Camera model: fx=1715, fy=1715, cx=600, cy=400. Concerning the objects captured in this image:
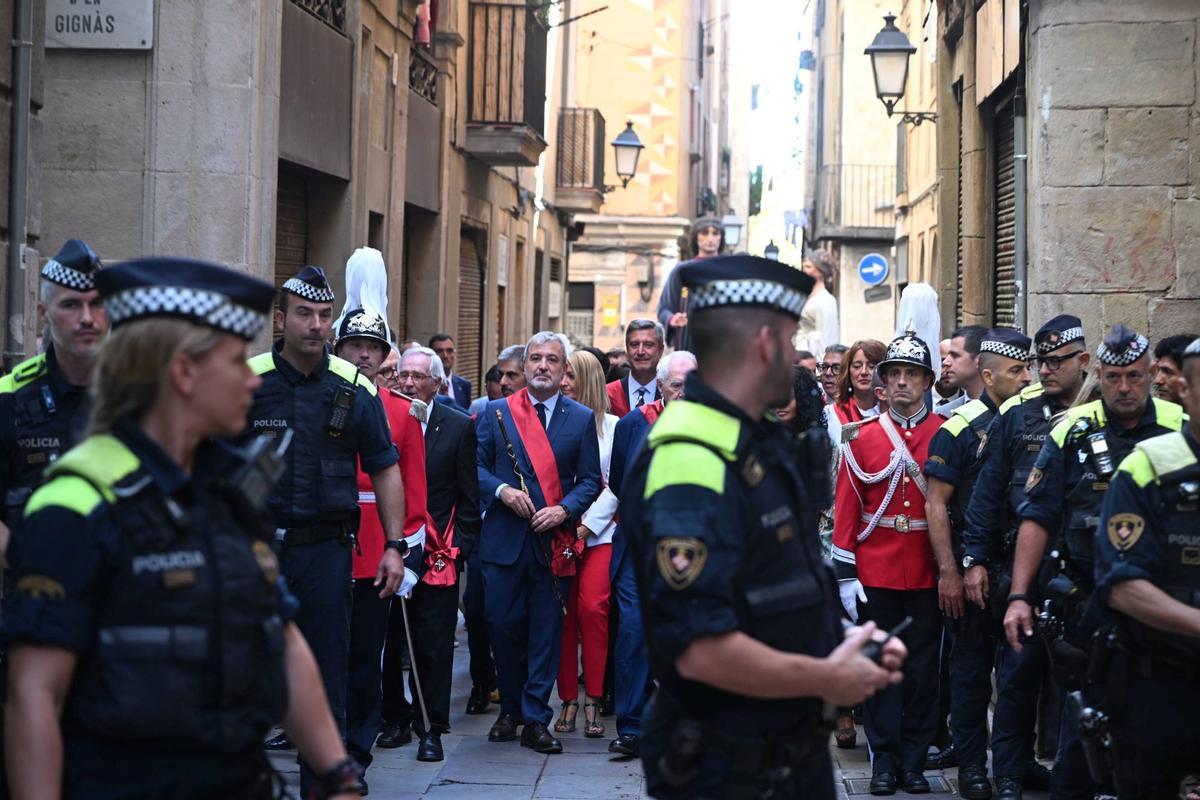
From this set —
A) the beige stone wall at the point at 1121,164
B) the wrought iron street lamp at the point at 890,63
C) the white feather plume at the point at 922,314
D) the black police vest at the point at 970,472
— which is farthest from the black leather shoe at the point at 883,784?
the wrought iron street lamp at the point at 890,63

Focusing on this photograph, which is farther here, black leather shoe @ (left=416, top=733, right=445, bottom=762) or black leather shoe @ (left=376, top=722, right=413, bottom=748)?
black leather shoe @ (left=376, top=722, right=413, bottom=748)

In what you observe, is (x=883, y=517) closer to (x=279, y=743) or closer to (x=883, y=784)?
(x=883, y=784)

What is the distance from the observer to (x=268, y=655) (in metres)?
3.16

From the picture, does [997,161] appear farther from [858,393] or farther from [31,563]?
[31,563]

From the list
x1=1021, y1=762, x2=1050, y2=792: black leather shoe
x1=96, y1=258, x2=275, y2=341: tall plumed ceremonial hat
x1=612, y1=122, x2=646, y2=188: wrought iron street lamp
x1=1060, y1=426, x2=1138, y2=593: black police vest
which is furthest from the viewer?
x1=612, y1=122, x2=646, y2=188: wrought iron street lamp

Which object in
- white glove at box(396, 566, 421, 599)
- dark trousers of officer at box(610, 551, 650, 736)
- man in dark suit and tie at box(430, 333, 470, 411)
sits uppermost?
man in dark suit and tie at box(430, 333, 470, 411)

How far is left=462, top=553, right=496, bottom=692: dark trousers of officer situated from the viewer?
9.21m

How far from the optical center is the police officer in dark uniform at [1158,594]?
184 inches

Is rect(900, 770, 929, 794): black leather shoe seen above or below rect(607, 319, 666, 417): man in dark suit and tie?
below

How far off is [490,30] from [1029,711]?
1494 cm

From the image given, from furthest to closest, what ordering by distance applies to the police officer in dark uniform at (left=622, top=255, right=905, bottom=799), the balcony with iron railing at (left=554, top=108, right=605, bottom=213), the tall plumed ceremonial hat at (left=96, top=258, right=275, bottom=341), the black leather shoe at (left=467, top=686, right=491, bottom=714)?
the balcony with iron railing at (left=554, top=108, right=605, bottom=213), the black leather shoe at (left=467, top=686, right=491, bottom=714), the police officer in dark uniform at (left=622, top=255, right=905, bottom=799), the tall plumed ceremonial hat at (left=96, top=258, right=275, bottom=341)

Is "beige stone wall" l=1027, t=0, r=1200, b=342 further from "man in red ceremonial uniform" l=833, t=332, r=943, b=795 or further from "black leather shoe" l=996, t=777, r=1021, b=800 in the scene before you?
"black leather shoe" l=996, t=777, r=1021, b=800

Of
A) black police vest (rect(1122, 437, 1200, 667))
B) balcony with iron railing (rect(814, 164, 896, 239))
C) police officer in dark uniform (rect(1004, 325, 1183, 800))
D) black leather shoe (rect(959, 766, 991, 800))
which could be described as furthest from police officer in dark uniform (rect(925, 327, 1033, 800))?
balcony with iron railing (rect(814, 164, 896, 239))

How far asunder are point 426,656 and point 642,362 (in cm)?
276
